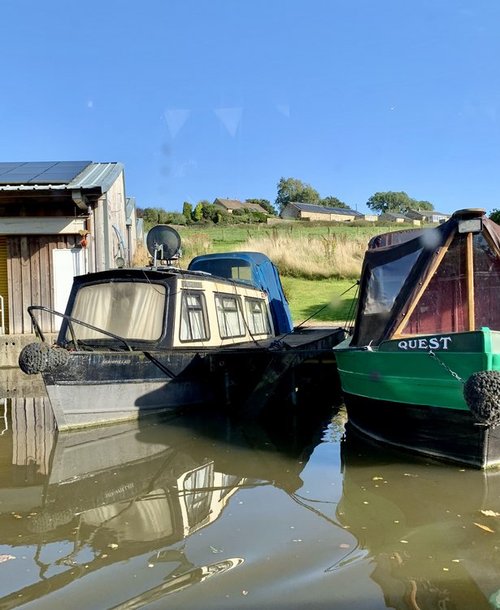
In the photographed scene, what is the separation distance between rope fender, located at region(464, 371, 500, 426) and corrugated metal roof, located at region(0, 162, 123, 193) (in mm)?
9905

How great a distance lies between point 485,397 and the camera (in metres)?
5.56

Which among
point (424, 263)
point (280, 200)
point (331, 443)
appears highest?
point (280, 200)

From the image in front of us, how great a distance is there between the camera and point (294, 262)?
1172 inches

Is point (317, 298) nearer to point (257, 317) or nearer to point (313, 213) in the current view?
point (257, 317)

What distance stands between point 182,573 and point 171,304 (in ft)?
16.7

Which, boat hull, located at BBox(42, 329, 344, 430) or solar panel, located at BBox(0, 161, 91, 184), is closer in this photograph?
boat hull, located at BBox(42, 329, 344, 430)

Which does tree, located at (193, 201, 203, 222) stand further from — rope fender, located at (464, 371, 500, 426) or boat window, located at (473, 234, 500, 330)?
rope fender, located at (464, 371, 500, 426)

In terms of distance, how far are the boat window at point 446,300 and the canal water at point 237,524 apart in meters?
1.63

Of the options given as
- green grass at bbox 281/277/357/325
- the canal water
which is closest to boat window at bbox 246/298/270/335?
the canal water

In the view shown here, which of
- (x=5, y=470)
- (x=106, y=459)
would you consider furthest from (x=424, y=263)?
(x=5, y=470)

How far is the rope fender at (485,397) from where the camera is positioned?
18.2 feet

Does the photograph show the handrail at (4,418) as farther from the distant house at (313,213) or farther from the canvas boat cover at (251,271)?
the distant house at (313,213)

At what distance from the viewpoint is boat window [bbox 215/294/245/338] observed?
10219 mm

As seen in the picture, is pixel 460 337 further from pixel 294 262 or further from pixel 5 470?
pixel 294 262
